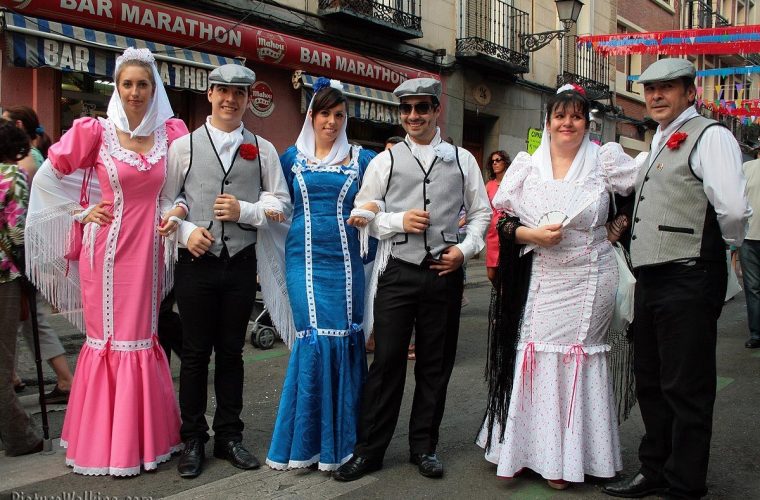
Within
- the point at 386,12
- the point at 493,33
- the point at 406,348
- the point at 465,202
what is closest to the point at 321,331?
the point at 406,348

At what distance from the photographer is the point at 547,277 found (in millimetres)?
3543

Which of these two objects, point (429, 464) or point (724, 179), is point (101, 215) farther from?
point (724, 179)

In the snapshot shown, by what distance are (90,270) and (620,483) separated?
2887 mm

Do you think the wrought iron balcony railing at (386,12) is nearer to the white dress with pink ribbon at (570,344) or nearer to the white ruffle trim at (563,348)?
the white dress with pink ribbon at (570,344)

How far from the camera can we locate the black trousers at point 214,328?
141 inches

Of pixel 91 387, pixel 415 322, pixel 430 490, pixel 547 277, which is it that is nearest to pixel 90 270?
pixel 91 387

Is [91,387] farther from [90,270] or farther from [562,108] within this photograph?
[562,108]

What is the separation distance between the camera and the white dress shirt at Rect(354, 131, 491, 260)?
3.56 metres

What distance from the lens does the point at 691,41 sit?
11.6 metres

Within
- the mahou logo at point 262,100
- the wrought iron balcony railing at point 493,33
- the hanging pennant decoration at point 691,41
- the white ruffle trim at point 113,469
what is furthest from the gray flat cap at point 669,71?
the wrought iron balcony railing at point 493,33

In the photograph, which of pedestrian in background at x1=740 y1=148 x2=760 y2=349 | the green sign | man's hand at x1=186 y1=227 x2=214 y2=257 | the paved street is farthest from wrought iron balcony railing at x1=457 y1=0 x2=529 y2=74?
man's hand at x1=186 y1=227 x2=214 y2=257

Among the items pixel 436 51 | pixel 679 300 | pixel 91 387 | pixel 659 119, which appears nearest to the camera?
pixel 679 300

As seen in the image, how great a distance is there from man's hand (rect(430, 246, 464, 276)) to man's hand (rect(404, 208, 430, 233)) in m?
0.20

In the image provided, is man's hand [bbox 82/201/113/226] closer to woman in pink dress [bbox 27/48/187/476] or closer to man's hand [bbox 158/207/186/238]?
woman in pink dress [bbox 27/48/187/476]
